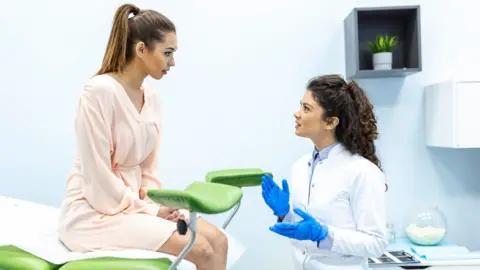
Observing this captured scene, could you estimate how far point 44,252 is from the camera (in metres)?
1.71

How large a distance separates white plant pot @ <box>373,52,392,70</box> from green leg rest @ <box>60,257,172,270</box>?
166cm

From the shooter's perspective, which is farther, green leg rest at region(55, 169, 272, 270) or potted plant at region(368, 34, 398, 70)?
potted plant at region(368, 34, 398, 70)

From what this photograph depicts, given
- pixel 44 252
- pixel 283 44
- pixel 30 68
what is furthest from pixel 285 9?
pixel 44 252

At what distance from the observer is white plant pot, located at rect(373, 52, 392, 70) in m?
2.73

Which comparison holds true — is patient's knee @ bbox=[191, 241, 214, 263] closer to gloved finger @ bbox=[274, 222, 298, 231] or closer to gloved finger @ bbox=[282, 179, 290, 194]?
gloved finger @ bbox=[274, 222, 298, 231]

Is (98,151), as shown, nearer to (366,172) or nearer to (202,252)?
(202,252)

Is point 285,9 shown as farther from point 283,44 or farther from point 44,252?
point 44,252

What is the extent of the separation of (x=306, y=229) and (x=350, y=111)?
1.64 ft

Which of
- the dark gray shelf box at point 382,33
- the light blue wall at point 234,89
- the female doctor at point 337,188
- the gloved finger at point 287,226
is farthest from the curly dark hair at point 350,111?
the light blue wall at point 234,89

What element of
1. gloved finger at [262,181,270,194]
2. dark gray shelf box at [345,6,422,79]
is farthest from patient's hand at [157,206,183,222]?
dark gray shelf box at [345,6,422,79]

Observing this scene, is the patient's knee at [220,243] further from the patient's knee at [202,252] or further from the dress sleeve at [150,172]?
the dress sleeve at [150,172]

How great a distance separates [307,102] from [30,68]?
1.71 m

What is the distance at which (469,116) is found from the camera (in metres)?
2.63

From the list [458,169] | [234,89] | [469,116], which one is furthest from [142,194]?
[458,169]
